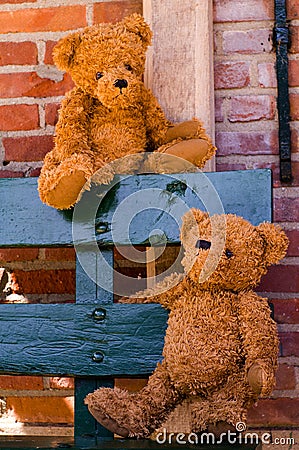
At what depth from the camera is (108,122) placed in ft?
4.20

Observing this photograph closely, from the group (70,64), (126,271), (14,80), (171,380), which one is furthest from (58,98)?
(171,380)

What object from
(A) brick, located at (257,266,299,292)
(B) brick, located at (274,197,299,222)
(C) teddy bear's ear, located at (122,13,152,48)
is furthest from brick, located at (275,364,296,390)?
(C) teddy bear's ear, located at (122,13,152,48)

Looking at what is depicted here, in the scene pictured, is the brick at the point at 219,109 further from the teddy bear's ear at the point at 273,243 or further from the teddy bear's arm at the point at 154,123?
the teddy bear's ear at the point at 273,243

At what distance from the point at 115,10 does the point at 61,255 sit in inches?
22.2

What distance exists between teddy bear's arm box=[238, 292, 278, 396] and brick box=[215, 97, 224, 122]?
0.50m

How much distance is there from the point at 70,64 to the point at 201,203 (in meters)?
0.35

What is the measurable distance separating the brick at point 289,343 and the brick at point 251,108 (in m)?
0.47

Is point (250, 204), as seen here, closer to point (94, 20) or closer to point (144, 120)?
point (144, 120)

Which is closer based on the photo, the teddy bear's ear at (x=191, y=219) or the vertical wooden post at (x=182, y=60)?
the teddy bear's ear at (x=191, y=219)

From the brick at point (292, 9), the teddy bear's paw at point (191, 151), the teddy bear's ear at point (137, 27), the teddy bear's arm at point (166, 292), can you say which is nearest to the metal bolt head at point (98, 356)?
the teddy bear's arm at point (166, 292)

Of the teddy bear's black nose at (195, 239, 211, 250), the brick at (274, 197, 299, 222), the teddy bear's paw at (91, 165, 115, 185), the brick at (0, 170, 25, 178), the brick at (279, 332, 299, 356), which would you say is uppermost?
the brick at (0, 170, 25, 178)

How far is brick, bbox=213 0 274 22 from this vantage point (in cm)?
151

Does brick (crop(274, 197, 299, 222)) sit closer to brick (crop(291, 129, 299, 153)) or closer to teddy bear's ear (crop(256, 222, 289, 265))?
brick (crop(291, 129, 299, 153))

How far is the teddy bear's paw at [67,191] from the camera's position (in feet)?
3.92
